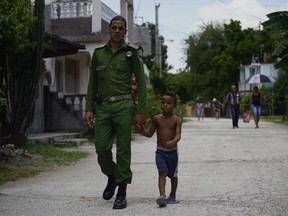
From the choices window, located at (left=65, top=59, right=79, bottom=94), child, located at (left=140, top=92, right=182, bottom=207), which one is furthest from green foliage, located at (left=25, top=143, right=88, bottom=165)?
window, located at (left=65, top=59, right=79, bottom=94)

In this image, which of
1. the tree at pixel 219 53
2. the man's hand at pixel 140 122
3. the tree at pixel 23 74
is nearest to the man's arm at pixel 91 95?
the man's hand at pixel 140 122

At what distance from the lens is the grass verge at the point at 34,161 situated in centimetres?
827

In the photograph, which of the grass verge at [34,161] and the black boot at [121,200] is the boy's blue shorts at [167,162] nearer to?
the black boot at [121,200]

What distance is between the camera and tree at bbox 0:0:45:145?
994cm

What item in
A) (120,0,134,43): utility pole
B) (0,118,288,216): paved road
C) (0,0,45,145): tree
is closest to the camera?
(0,118,288,216): paved road

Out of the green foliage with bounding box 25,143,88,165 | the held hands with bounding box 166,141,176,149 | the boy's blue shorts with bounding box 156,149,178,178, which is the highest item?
the held hands with bounding box 166,141,176,149

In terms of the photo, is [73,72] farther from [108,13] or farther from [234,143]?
[234,143]

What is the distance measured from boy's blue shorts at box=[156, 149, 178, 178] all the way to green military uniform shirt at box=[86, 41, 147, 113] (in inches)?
20.8

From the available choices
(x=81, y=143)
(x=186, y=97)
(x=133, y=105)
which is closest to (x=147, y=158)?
(x=81, y=143)

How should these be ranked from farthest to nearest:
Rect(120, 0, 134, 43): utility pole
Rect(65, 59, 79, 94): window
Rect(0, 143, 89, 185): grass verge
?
Rect(65, 59, 79, 94): window, Rect(120, 0, 134, 43): utility pole, Rect(0, 143, 89, 185): grass verge

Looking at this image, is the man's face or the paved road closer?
the paved road

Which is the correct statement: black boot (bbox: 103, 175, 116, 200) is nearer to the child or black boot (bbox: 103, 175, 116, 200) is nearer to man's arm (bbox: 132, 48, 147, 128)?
the child

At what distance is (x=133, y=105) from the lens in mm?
5852

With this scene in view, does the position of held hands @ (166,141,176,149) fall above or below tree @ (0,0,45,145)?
below
